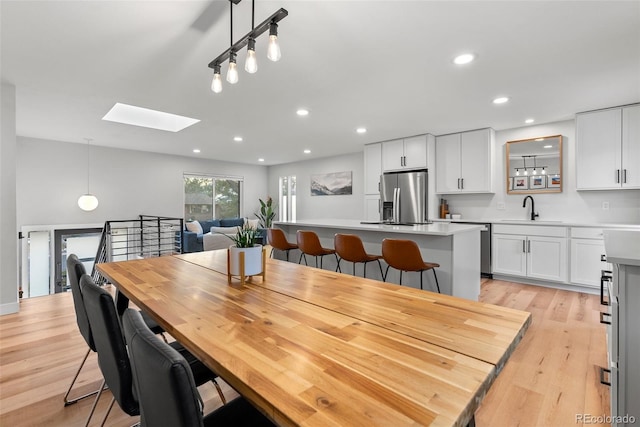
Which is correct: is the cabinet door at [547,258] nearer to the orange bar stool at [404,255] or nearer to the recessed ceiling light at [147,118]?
the orange bar stool at [404,255]

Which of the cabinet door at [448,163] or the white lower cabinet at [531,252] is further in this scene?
the cabinet door at [448,163]

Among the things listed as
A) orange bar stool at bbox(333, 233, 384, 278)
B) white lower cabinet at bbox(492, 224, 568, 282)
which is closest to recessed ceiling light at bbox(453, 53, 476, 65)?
orange bar stool at bbox(333, 233, 384, 278)

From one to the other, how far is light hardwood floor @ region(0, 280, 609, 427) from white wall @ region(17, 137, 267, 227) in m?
3.32

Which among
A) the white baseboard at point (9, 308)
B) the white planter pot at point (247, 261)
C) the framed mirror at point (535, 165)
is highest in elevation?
the framed mirror at point (535, 165)

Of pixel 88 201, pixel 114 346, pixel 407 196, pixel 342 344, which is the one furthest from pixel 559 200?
pixel 88 201

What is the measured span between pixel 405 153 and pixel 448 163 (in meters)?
0.74

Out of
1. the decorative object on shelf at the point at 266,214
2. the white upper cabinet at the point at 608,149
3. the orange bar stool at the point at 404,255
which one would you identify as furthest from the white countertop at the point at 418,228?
the decorative object on shelf at the point at 266,214

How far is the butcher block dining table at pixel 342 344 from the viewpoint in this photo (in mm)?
581

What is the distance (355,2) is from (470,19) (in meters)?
0.80

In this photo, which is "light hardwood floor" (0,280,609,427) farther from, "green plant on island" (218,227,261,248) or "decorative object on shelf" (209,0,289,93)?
"decorative object on shelf" (209,0,289,93)

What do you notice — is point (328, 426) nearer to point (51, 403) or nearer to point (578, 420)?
point (578, 420)

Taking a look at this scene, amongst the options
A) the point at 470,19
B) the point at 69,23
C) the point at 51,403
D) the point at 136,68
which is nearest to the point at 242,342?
the point at 51,403

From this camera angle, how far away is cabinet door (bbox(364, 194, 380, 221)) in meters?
5.97

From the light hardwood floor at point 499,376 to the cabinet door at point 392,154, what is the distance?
311 centimetres
